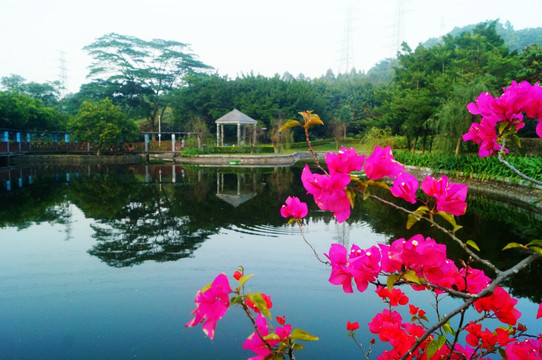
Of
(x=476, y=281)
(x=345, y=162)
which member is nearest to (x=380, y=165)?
(x=345, y=162)

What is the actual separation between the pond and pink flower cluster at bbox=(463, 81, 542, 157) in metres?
2.44

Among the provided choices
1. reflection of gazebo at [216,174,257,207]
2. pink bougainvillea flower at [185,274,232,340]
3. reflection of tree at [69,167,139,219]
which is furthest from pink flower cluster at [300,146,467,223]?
reflection of gazebo at [216,174,257,207]

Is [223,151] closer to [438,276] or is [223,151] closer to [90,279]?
[90,279]

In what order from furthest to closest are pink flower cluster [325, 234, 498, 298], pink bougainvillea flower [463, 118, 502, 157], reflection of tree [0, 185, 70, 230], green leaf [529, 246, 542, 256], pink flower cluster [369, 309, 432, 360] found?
reflection of tree [0, 185, 70, 230], pink flower cluster [369, 309, 432, 360], pink bougainvillea flower [463, 118, 502, 157], pink flower cluster [325, 234, 498, 298], green leaf [529, 246, 542, 256]

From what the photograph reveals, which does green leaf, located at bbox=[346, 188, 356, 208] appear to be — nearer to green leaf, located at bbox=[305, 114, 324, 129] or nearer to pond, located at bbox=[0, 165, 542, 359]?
green leaf, located at bbox=[305, 114, 324, 129]

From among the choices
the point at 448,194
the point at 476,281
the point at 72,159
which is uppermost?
the point at 448,194

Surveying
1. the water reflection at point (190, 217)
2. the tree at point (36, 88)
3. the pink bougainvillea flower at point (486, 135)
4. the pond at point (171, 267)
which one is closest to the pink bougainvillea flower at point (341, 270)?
the pink bougainvillea flower at point (486, 135)

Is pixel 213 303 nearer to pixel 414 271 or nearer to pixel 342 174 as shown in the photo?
pixel 342 174

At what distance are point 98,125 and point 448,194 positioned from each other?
24.4 m

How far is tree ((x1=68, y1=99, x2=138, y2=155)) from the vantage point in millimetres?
22875

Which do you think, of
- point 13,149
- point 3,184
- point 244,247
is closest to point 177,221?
point 244,247

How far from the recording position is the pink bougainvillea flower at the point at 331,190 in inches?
38.5

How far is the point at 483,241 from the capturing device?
6.17 metres

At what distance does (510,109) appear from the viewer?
1.19 meters
